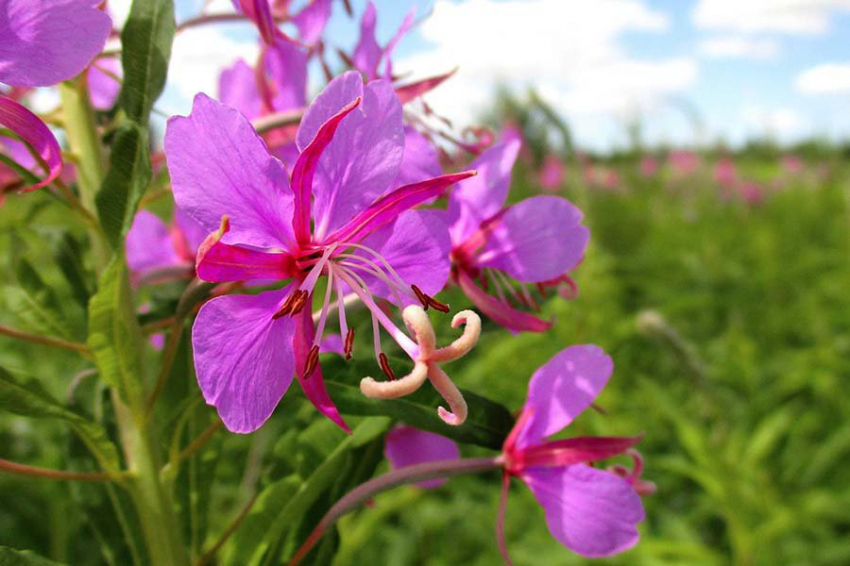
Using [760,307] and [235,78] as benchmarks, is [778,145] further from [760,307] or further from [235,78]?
[235,78]

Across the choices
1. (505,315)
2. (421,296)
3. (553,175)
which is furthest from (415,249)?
(553,175)

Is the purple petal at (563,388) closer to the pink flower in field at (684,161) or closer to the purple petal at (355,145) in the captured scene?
the purple petal at (355,145)

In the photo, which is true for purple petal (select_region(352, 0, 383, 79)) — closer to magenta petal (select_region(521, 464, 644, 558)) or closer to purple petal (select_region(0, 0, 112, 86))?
purple petal (select_region(0, 0, 112, 86))

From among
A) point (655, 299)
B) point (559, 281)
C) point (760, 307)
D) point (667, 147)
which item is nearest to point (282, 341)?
point (559, 281)

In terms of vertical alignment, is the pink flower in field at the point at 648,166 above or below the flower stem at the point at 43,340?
below

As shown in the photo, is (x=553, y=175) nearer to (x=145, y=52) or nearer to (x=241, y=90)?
(x=241, y=90)

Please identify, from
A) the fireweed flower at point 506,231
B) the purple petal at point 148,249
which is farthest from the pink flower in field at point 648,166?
the fireweed flower at point 506,231

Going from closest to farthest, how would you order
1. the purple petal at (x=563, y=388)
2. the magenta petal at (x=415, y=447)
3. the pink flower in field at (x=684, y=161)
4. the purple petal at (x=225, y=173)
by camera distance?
1. the purple petal at (x=225, y=173)
2. the purple petal at (x=563, y=388)
3. the magenta petal at (x=415, y=447)
4. the pink flower in field at (x=684, y=161)
